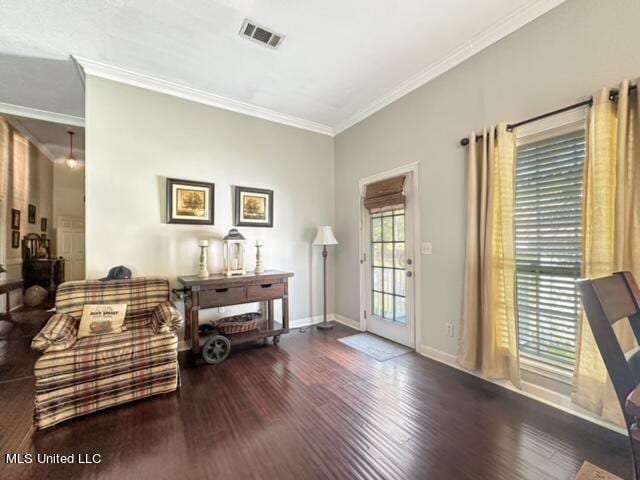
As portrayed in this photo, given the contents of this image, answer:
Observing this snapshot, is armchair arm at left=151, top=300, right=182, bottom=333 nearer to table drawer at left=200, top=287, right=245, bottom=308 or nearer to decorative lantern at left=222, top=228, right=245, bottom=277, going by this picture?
table drawer at left=200, top=287, right=245, bottom=308

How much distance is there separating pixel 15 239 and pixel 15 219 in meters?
0.36

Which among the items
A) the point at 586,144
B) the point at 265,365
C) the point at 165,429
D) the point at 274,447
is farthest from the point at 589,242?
the point at 165,429

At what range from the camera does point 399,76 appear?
3.03 m

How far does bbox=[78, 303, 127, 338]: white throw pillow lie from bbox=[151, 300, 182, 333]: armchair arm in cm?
27

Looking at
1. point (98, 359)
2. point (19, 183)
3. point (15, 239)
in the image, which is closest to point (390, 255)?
point (98, 359)

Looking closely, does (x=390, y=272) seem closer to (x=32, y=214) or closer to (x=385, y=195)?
(x=385, y=195)

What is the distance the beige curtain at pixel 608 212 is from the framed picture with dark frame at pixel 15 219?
778 centimetres

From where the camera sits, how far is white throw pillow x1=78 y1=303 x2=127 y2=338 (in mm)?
2291

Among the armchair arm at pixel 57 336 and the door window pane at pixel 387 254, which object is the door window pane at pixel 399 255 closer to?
the door window pane at pixel 387 254

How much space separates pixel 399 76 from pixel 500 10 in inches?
40.6

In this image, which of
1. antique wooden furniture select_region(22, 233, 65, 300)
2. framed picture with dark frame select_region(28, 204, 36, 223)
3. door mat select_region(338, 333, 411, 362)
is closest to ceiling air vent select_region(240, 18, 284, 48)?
door mat select_region(338, 333, 411, 362)

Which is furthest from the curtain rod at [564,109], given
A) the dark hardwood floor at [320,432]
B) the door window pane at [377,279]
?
the dark hardwood floor at [320,432]

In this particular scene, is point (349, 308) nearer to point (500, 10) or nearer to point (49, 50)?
point (500, 10)

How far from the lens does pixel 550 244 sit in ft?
6.84
